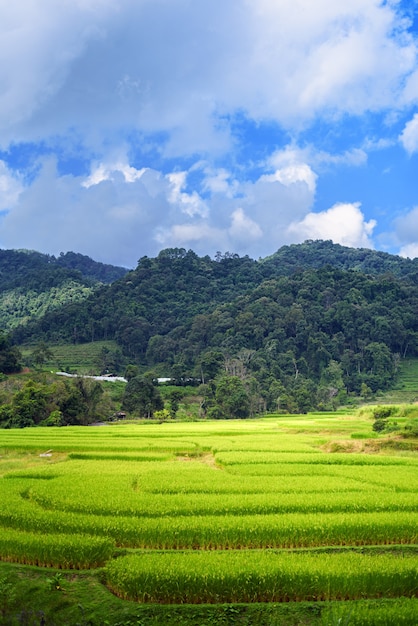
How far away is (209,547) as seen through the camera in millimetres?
9492

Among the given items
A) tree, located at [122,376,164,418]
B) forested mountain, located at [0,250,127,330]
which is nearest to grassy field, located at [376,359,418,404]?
tree, located at [122,376,164,418]

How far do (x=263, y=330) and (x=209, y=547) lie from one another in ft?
236

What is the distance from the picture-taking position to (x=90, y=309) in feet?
322

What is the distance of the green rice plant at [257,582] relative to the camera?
23.7 feet

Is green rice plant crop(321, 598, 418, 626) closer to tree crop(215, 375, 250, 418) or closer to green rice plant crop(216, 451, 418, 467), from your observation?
green rice plant crop(216, 451, 418, 467)

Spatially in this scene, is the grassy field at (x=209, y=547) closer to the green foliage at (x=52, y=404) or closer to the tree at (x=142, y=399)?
the green foliage at (x=52, y=404)

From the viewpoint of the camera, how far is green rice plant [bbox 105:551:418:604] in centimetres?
723

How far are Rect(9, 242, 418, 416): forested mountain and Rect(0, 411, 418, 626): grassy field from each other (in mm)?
40824

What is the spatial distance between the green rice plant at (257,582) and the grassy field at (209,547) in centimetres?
2

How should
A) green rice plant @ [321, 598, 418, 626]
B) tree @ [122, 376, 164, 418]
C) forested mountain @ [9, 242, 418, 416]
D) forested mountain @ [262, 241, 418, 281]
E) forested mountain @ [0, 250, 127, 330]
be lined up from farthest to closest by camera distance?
forested mountain @ [262, 241, 418, 281] → forested mountain @ [0, 250, 127, 330] → forested mountain @ [9, 242, 418, 416] → tree @ [122, 376, 164, 418] → green rice plant @ [321, 598, 418, 626]

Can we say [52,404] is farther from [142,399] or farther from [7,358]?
[7,358]

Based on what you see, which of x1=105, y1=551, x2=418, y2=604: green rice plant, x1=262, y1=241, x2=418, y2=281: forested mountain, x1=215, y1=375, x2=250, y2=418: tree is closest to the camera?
x1=105, y1=551, x2=418, y2=604: green rice plant

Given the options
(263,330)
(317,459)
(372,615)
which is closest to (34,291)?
(263,330)

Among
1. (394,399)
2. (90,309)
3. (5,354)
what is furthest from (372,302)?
(5,354)
